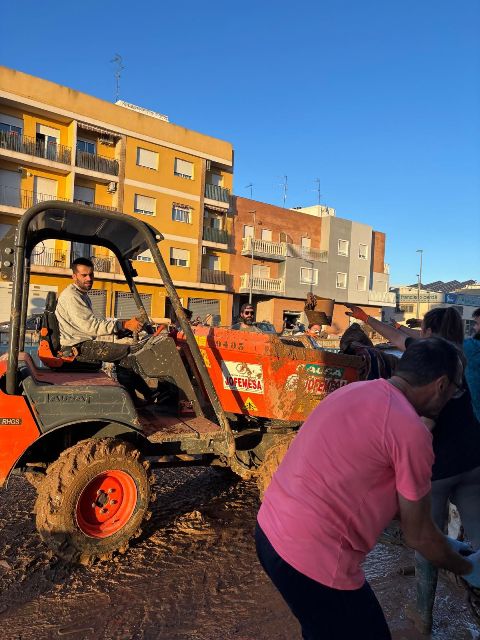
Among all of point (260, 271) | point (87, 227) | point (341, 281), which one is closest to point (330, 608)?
point (87, 227)

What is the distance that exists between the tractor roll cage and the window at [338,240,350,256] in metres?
40.2

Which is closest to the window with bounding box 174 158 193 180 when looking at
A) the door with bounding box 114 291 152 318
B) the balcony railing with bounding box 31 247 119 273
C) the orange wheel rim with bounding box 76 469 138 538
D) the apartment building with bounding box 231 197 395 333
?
the apartment building with bounding box 231 197 395 333

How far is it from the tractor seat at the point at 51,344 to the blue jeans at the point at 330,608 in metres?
3.06

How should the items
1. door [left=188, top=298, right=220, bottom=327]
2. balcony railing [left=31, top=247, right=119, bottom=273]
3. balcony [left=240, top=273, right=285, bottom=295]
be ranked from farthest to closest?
balcony [left=240, top=273, right=285, bottom=295], door [left=188, top=298, right=220, bottom=327], balcony railing [left=31, top=247, right=119, bottom=273]

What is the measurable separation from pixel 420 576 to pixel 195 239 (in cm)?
3056

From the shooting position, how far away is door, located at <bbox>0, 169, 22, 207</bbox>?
2559cm

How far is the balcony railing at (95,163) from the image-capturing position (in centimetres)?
2762

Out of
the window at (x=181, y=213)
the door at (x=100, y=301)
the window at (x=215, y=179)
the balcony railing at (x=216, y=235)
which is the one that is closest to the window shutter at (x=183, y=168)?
the window at (x=181, y=213)

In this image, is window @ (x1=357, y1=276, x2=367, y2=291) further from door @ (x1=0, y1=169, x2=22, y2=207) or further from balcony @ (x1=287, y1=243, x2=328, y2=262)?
door @ (x1=0, y1=169, x2=22, y2=207)

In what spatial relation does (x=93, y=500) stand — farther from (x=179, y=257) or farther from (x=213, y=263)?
(x=213, y=263)

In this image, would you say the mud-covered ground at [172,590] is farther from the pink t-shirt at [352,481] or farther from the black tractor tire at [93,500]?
the pink t-shirt at [352,481]

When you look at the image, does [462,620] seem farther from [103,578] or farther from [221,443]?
[103,578]

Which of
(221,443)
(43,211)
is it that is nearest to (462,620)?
(221,443)

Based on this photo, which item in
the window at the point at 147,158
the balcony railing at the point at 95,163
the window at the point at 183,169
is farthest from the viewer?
the window at the point at 183,169
